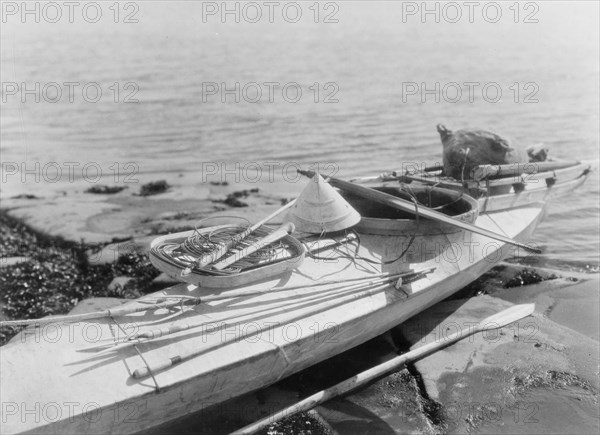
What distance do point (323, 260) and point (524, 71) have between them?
20454 mm

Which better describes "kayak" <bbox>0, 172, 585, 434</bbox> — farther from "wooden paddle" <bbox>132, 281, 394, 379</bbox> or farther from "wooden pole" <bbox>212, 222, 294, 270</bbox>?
"wooden pole" <bbox>212, 222, 294, 270</bbox>

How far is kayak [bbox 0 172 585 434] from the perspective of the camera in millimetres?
3721

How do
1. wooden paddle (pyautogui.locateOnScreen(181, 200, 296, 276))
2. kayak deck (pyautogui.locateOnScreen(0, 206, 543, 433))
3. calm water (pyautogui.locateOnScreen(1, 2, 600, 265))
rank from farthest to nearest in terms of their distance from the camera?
calm water (pyautogui.locateOnScreen(1, 2, 600, 265)) < wooden paddle (pyautogui.locateOnScreen(181, 200, 296, 276)) < kayak deck (pyautogui.locateOnScreen(0, 206, 543, 433))

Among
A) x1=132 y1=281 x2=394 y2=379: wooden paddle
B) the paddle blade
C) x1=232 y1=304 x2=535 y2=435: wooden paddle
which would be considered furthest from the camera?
the paddle blade

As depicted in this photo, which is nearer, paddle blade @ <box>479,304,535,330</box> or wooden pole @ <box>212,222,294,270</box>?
wooden pole @ <box>212,222,294,270</box>

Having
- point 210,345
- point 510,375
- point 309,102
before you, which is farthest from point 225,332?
point 309,102

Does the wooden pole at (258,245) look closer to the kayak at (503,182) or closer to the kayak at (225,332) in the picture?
the kayak at (225,332)

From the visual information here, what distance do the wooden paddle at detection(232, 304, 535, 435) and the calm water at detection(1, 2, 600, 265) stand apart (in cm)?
290

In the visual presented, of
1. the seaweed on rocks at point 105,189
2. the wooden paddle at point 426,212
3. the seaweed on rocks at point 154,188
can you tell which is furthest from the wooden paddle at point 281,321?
the seaweed on rocks at point 105,189

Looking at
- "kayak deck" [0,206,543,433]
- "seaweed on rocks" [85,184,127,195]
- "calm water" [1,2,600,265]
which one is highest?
"calm water" [1,2,600,265]

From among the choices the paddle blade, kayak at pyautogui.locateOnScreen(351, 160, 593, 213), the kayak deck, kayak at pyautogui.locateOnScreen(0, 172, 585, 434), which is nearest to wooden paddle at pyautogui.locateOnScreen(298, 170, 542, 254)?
kayak at pyautogui.locateOnScreen(0, 172, 585, 434)

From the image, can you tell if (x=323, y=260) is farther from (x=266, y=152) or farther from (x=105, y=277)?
(x=266, y=152)

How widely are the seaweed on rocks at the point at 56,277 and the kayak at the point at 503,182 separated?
288 cm

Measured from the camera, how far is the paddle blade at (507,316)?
5816 mm
